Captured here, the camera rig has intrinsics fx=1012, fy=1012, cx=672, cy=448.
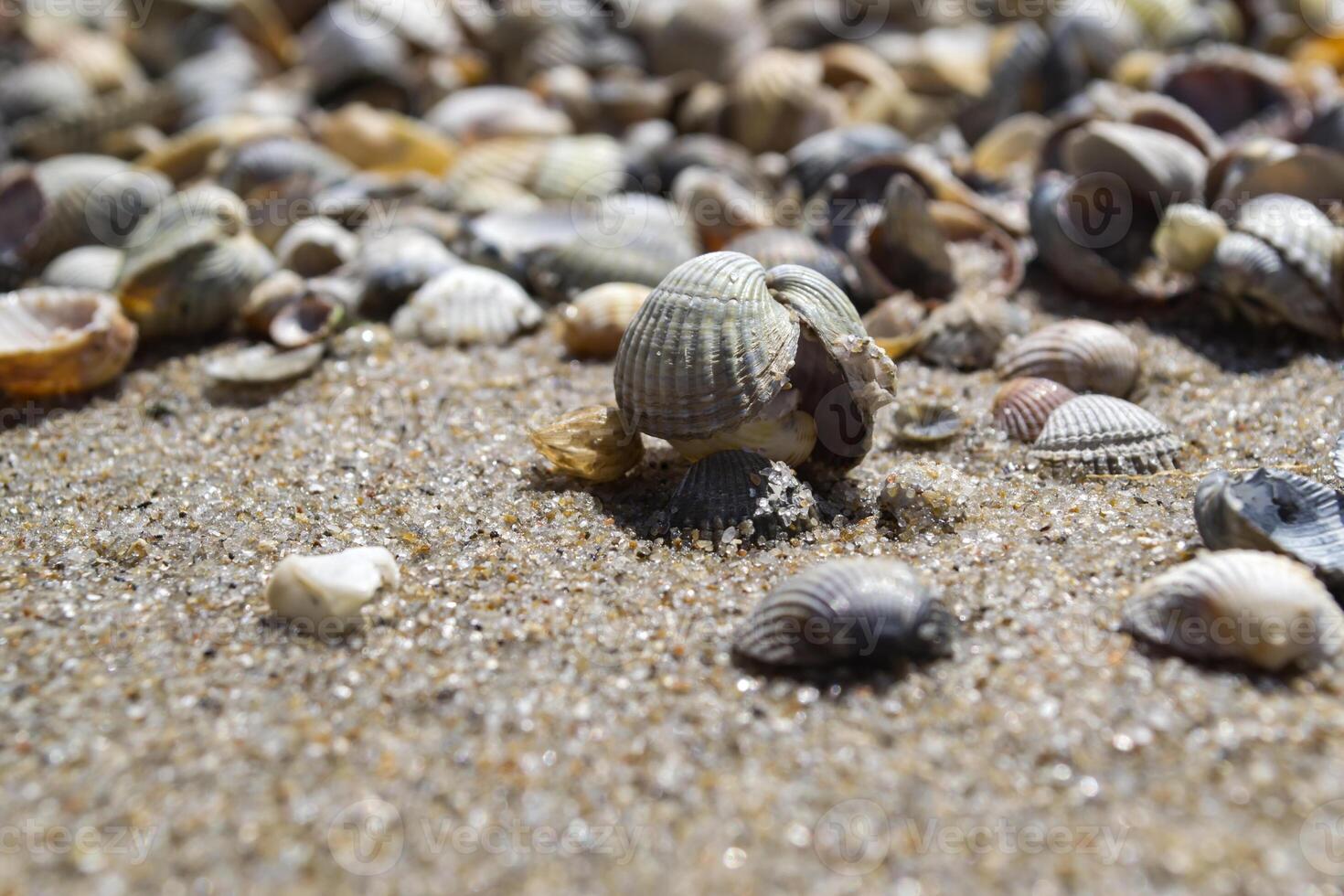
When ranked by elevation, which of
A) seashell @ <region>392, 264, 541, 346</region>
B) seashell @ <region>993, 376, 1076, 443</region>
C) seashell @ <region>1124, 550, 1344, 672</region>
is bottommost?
seashell @ <region>392, 264, 541, 346</region>

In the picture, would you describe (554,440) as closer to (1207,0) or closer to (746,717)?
(746,717)

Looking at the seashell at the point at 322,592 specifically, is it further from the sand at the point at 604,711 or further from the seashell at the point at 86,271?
the seashell at the point at 86,271

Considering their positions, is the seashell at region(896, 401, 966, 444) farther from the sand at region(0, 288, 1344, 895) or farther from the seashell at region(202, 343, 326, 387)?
the seashell at region(202, 343, 326, 387)

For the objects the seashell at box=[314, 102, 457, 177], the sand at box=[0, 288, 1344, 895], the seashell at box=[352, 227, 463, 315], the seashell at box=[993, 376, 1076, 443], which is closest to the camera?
the sand at box=[0, 288, 1344, 895]

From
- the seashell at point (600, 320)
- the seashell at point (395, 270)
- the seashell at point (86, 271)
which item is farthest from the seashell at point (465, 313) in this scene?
the seashell at point (86, 271)

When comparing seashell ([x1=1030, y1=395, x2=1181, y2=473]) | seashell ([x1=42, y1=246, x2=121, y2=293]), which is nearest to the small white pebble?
seashell ([x1=1030, y1=395, x2=1181, y2=473])

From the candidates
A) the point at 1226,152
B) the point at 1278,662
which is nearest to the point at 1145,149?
the point at 1226,152

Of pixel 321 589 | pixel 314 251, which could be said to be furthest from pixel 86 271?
pixel 321 589
